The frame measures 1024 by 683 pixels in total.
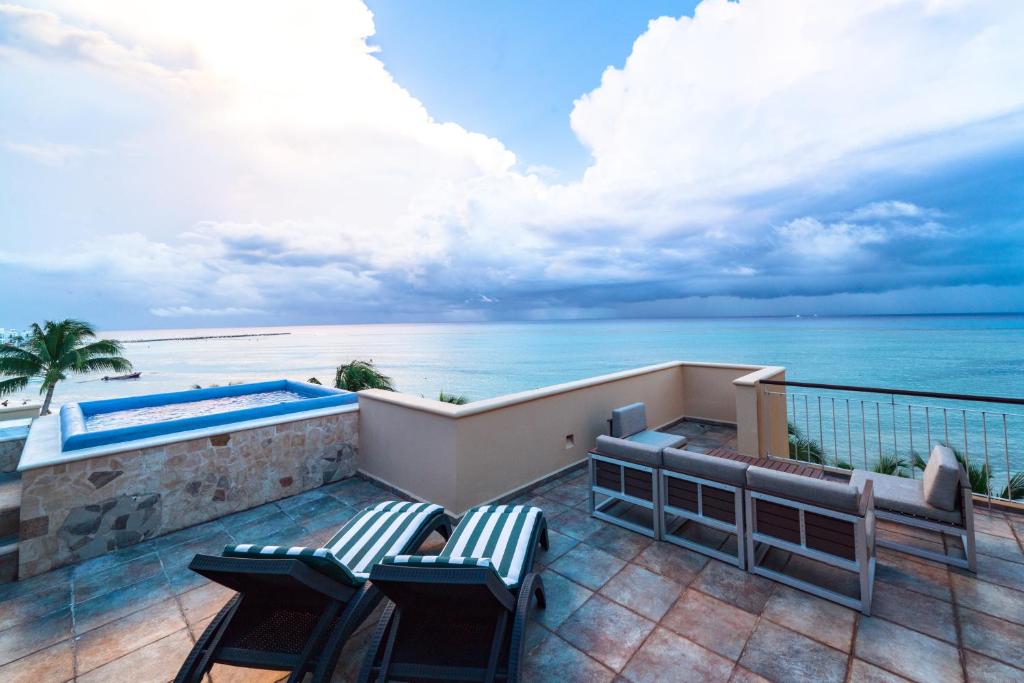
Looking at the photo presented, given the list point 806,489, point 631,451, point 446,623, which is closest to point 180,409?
point 446,623

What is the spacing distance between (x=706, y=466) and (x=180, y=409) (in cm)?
760

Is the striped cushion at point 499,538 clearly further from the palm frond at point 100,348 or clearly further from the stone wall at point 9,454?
the palm frond at point 100,348

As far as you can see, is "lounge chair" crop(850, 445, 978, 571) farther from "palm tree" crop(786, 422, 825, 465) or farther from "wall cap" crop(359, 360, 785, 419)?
"palm tree" crop(786, 422, 825, 465)

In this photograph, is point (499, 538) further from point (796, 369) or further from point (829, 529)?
point (796, 369)

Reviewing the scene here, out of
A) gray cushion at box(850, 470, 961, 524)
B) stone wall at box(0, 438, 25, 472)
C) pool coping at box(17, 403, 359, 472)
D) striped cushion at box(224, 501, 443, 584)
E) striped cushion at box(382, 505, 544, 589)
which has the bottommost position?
gray cushion at box(850, 470, 961, 524)

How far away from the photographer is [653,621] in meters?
2.36

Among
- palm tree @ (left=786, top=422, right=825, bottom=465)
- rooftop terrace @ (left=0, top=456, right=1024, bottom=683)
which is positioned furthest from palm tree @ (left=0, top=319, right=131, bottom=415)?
palm tree @ (left=786, top=422, right=825, bottom=465)

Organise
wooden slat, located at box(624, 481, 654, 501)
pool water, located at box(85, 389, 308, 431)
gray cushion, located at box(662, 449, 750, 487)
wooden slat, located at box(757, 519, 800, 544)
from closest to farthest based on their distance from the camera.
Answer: wooden slat, located at box(757, 519, 800, 544) < gray cushion, located at box(662, 449, 750, 487) < wooden slat, located at box(624, 481, 654, 501) < pool water, located at box(85, 389, 308, 431)

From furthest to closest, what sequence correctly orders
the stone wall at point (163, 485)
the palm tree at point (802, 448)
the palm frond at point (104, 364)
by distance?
the palm frond at point (104, 364) → the palm tree at point (802, 448) → the stone wall at point (163, 485)

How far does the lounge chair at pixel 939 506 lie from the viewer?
2648mm

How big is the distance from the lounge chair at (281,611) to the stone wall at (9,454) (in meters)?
4.53

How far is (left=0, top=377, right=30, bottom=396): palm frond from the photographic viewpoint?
1491 centimetres

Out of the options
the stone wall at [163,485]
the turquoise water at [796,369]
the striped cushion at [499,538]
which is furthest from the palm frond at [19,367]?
the striped cushion at [499,538]

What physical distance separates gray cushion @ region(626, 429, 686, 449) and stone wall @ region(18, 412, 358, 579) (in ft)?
11.7
